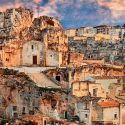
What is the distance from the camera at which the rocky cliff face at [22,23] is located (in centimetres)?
6744

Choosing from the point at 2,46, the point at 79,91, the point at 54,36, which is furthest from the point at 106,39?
the point at 79,91

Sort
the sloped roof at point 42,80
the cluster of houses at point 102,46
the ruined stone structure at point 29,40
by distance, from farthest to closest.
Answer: the cluster of houses at point 102,46, the ruined stone structure at point 29,40, the sloped roof at point 42,80

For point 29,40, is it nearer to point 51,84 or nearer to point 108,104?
point 51,84

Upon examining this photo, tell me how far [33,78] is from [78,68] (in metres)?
6.15

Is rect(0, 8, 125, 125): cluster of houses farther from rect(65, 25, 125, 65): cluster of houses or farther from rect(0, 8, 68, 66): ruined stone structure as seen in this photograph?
rect(65, 25, 125, 65): cluster of houses

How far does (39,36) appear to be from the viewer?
6431 cm

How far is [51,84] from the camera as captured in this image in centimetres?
5012

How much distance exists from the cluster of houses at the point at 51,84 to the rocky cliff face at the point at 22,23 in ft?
0.56

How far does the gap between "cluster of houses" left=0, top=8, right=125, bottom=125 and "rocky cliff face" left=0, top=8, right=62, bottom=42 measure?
171mm

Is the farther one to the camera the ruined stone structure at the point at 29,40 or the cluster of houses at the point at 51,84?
the ruined stone structure at the point at 29,40

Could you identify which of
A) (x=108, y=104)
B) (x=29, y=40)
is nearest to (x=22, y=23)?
(x=29, y=40)

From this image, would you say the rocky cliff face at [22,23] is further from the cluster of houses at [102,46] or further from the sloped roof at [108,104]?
the sloped roof at [108,104]

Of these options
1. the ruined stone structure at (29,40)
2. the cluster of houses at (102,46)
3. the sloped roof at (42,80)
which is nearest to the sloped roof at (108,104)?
the sloped roof at (42,80)

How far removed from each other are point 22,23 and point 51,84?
24.2m
